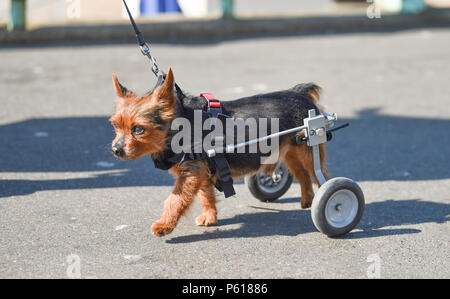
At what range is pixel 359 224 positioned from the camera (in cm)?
474

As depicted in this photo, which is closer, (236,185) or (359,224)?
(359,224)

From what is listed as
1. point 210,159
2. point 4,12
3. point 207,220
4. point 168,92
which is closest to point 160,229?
point 207,220

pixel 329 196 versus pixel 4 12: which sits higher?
pixel 4 12

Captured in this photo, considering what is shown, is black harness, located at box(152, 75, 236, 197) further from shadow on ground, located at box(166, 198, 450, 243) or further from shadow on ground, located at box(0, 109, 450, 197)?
shadow on ground, located at box(0, 109, 450, 197)

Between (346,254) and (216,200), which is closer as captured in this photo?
(346,254)

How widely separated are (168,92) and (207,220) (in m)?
1.16

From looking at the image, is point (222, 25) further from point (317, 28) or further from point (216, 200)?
point (216, 200)

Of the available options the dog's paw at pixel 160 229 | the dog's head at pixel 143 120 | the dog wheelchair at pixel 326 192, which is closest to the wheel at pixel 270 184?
the dog wheelchair at pixel 326 192

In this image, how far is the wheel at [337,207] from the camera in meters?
4.23

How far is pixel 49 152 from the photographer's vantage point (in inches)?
248

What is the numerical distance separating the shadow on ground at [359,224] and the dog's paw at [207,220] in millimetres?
67

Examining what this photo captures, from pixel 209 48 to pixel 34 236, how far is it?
7091 millimetres

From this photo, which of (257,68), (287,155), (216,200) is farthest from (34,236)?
(257,68)

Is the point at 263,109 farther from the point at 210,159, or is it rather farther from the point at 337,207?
the point at 337,207
